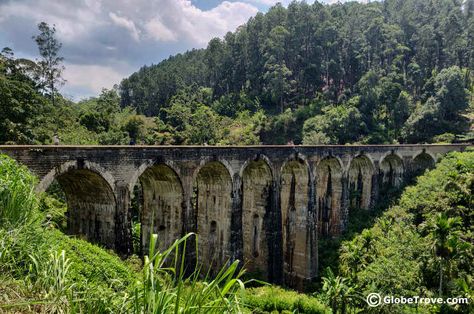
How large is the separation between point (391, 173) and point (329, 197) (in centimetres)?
1078

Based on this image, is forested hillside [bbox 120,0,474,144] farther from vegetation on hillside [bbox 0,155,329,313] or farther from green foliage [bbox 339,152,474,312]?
vegetation on hillside [bbox 0,155,329,313]

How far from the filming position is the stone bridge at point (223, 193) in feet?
45.9

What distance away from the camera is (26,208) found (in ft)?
19.9

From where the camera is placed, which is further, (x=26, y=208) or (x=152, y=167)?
(x=152, y=167)

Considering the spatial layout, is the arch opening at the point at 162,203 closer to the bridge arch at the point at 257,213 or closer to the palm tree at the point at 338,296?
the bridge arch at the point at 257,213

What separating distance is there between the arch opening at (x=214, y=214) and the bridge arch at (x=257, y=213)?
266 cm

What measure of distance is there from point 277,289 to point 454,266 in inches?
353

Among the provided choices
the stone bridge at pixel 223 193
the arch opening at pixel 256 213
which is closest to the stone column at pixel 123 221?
the stone bridge at pixel 223 193

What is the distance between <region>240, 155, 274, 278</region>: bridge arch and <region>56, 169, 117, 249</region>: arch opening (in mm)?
9911

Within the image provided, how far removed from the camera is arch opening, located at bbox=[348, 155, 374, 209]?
33094 mm

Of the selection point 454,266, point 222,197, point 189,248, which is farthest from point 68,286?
point 454,266

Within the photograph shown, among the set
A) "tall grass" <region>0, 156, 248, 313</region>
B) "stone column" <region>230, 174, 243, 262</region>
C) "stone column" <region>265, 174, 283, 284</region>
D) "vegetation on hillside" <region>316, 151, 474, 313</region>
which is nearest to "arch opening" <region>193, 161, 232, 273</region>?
"stone column" <region>230, 174, 243, 262</region>

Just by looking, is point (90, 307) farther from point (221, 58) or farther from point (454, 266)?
point (221, 58)

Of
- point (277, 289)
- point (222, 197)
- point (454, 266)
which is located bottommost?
point (277, 289)
